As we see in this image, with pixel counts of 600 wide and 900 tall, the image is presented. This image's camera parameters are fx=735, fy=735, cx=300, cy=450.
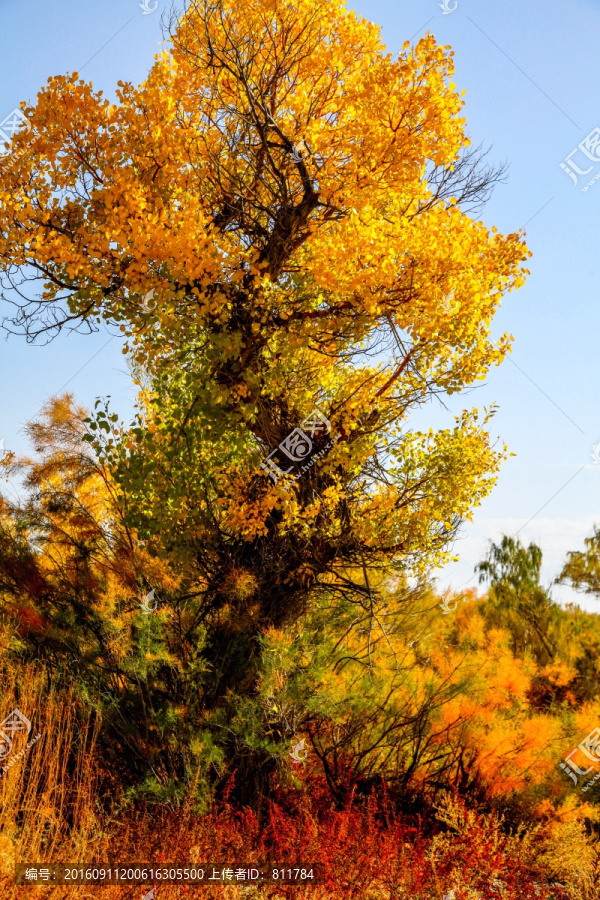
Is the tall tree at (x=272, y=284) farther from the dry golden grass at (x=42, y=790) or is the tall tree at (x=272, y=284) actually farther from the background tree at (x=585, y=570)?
the background tree at (x=585, y=570)

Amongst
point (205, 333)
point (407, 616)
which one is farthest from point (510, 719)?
point (205, 333)

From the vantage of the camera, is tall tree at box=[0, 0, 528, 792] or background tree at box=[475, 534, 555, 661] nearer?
tall tree at box=[0, 0, 528, 792]

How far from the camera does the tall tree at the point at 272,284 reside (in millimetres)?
7066

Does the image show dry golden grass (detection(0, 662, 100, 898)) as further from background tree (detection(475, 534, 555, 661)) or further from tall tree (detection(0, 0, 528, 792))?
background tree (detection(475, 534, 555, 661))

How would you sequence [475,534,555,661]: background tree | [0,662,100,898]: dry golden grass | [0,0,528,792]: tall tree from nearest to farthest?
[0,662,100,898]: dry golden grass
[0,0,528,792]: tall tree
[475,534,555,661]: background tree

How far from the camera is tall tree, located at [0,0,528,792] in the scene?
707 cm

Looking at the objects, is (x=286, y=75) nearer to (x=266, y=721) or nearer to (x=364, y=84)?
(x=364, y=84)

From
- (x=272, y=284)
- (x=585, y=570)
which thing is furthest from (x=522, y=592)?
(x=272, y=284)

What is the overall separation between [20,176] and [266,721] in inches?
230

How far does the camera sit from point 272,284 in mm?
7418

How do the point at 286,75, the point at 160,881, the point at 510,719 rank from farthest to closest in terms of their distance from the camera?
the point at 510,719 < the point at 286,75 < the point at 160,881

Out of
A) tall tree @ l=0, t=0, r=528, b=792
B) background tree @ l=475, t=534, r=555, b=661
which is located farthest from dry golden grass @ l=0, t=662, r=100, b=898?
background tree @ l=475, t=534, r=555, b=661

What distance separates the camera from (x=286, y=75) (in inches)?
303

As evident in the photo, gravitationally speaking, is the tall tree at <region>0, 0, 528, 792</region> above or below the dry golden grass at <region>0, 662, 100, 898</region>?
above
